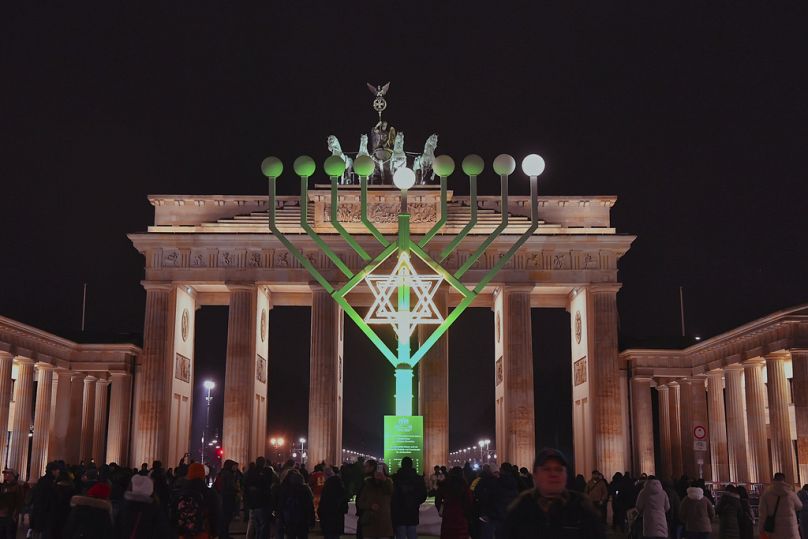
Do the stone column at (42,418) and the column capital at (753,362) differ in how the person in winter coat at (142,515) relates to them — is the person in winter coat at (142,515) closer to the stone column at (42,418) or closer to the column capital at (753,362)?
the column capital at (753,362)

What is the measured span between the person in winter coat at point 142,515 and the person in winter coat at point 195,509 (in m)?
1.03

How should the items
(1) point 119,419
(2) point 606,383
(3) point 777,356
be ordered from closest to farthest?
(3) point 777,356, (2) point 606,383, (1) point 119,419

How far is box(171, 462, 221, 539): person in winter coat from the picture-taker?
895 cm

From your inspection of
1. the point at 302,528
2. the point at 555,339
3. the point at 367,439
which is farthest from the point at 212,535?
the point at 367,439

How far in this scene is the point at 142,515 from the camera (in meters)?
7.88

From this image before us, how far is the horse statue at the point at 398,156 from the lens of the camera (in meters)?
37.8

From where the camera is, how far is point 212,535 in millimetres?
9188

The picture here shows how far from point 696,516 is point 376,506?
4358 millimetres

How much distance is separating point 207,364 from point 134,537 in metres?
64.0

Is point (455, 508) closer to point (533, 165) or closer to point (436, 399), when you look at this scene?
point (533, 165)

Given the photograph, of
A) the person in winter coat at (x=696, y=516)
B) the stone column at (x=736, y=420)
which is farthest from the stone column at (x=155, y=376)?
the person in winter coat at (x=696, y=516)

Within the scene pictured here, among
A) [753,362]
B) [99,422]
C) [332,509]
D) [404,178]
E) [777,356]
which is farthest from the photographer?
[99,422]

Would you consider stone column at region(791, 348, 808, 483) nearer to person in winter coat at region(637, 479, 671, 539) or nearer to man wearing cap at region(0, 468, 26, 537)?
person in winter coat at region(637, 479, 671, 539)

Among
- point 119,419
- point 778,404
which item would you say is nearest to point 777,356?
point 778,404
